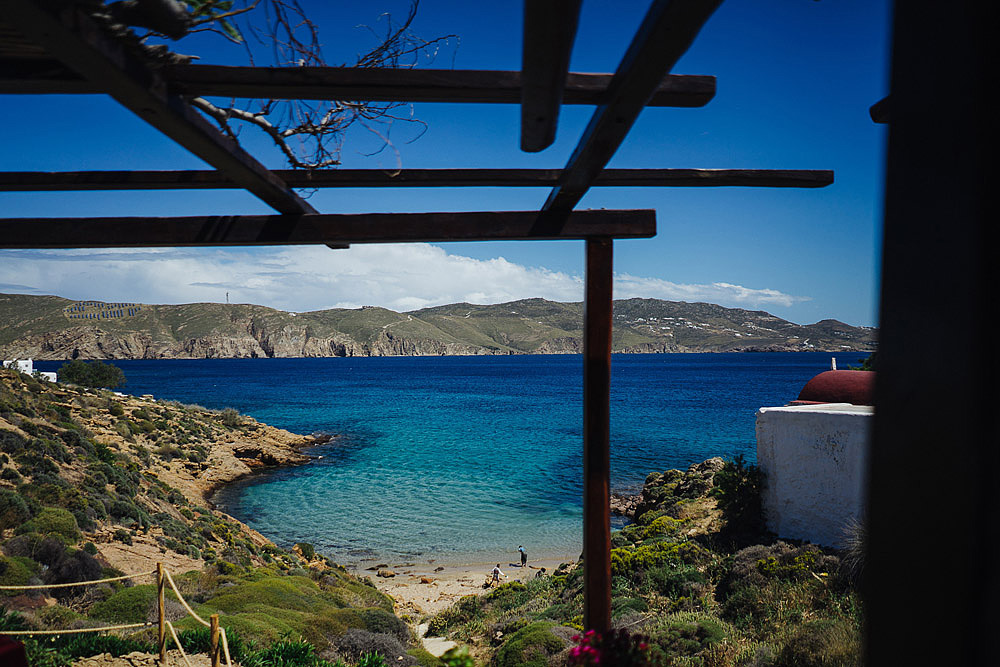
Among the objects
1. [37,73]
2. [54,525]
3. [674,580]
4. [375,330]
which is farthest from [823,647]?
[375,330]

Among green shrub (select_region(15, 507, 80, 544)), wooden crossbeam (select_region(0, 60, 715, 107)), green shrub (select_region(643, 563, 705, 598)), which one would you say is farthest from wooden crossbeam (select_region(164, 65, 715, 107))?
green shrub (select_region(15, 507, 80, 544))

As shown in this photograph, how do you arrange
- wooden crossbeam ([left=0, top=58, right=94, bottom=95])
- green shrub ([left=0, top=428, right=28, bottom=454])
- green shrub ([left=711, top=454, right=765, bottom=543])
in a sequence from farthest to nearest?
green shrub ([left=0, top=428, right=28, bottom=454]) < green shrub ([left=711, top=454, right=765, bottom=543]) < wooden crossbeam ([left=0, top=58, right=94, bottom=95])

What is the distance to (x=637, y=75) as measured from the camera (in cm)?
165

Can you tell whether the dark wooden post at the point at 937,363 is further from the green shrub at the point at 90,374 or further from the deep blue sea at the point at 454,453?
the green shrub at the point at 90,374

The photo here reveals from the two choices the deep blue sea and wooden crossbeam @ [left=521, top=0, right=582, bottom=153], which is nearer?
wooden crossbeam @ [left=521, top=0, right=582, bottom=153]

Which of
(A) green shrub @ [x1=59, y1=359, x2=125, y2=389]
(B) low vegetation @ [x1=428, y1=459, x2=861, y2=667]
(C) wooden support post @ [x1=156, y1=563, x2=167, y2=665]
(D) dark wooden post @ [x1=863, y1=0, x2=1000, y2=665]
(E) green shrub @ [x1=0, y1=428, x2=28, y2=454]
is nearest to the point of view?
(D) dark wooden post @ [x1=863, y1=0, x2=1000, y2=665]

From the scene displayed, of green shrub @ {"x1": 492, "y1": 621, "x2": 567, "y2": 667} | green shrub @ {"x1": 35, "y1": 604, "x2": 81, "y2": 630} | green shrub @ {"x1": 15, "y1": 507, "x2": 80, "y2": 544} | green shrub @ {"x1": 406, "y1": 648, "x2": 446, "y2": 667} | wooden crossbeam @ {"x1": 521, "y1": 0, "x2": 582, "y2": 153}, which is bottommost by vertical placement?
green shrub @ {"x1": 406, "y1": 648, "x2": 446, "y2": 667}

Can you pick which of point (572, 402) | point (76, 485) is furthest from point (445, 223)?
point (572, 402)

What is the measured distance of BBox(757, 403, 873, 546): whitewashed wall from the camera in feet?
32.6

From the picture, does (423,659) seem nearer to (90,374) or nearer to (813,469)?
(813,469)

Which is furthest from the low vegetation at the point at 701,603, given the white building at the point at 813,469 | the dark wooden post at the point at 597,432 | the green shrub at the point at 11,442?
the green shrub at the point at 11,442

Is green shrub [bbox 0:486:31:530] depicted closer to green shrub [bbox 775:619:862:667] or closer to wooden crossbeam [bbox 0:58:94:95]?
wooden crossbeam [bbox 0:58:94:95]

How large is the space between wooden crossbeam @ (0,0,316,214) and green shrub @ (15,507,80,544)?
1046 centimetres

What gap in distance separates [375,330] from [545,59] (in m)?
156
